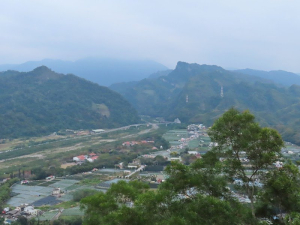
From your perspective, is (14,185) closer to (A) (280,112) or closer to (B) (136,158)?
(B) (136,158)

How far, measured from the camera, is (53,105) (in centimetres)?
6900

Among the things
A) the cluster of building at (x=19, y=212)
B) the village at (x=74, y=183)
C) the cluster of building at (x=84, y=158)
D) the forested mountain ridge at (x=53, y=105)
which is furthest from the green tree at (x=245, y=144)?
the forested mountain ridge at (x=53, y=105)

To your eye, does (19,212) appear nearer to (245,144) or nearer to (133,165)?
(133,165)

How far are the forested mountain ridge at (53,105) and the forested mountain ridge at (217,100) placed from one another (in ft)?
51.6

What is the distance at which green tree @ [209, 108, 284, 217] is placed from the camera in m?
5.44

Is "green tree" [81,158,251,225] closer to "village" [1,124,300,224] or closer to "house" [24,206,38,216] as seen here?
"village" [1,124,300,224]

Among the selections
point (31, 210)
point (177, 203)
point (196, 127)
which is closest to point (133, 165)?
point (31, 210)

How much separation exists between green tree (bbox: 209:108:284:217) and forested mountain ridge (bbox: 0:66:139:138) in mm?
51853

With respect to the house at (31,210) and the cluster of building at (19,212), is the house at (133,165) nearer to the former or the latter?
the cluster of building at (19,212)

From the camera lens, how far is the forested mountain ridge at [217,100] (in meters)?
65.1

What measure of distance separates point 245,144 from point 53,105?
68.1 meters

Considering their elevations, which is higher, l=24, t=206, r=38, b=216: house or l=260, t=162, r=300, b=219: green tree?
l=260, t=162, r=300, b=219: green tree

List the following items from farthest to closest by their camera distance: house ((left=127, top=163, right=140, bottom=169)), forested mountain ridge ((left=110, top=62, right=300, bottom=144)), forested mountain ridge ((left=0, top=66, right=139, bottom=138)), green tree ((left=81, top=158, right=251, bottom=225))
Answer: forested mountain ridge ((left=110, top=62, right=300, bottom=144)) → forested mountain ridge ((left=0, top=66, right=139, bottom=138)) → house ((left=127, top=163, right=140, bottom=169)) → green tree ((left=81, top=158, right=251, bottom=225))

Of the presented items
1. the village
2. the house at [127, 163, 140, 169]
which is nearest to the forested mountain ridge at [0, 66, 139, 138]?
the village
